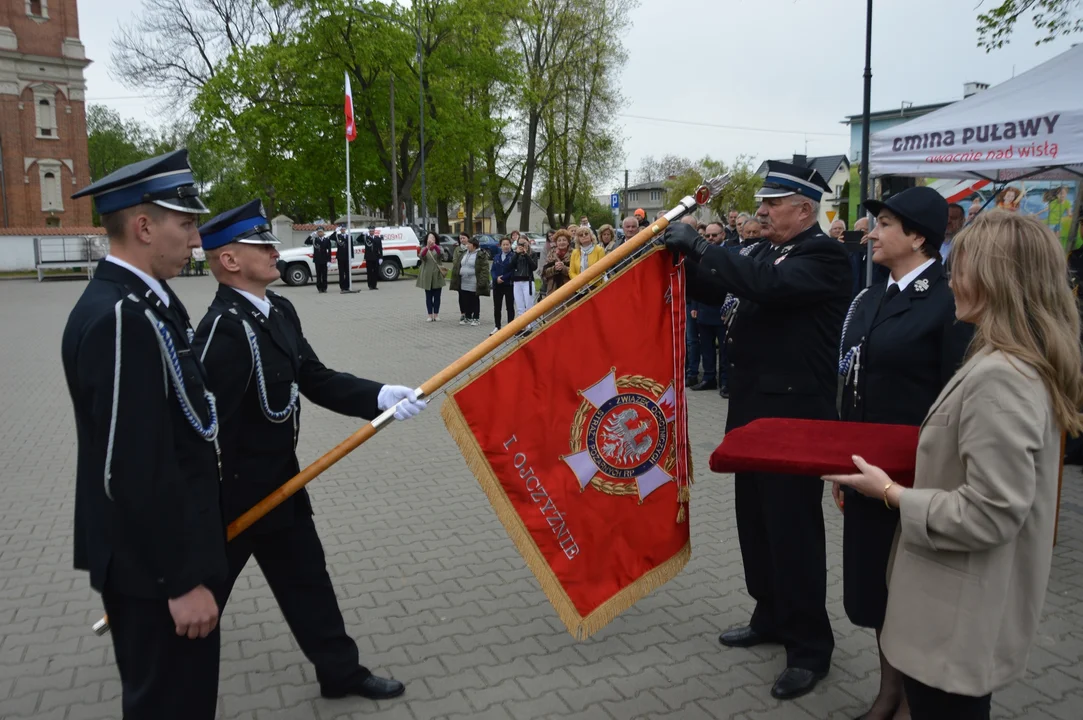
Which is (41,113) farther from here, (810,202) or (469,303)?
(810,202)

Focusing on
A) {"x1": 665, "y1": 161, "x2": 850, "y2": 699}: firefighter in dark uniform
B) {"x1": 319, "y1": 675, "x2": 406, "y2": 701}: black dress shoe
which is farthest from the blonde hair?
{"x1": 319, "y1": 675, "x2": 406, "y2": 701}: black dress shoe

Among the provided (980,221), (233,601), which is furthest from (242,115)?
(980,221)

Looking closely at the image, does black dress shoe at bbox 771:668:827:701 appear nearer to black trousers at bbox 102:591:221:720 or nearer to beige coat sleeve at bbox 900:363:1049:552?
beige coat sleeve at bbox 900:363:1049:552

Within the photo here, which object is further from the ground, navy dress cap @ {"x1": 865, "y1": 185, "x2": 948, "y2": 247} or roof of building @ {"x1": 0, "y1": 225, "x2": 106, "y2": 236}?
roof of building @ {"x1": 0, "y1": 225, "x2": 106, "y2": 236}

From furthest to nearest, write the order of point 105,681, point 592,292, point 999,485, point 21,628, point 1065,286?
1. point 21,628
2. point 105,681
3. point 592,292
4. point 1065,286
5. point 999,485

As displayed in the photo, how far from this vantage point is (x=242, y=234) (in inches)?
128

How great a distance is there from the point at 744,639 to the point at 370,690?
1.74m

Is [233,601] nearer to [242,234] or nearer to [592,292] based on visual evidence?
[242,234]

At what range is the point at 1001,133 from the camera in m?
7.00

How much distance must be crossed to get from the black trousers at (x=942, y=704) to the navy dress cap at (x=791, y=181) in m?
2.00

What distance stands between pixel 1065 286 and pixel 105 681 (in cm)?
400

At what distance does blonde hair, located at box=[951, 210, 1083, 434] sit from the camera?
83.4 inches

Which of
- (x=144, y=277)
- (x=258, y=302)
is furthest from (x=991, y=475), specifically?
(x=258, y=302)

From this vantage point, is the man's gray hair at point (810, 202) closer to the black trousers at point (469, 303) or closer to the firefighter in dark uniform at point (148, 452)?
the firefighter in dark uniform at point (148, 452)
